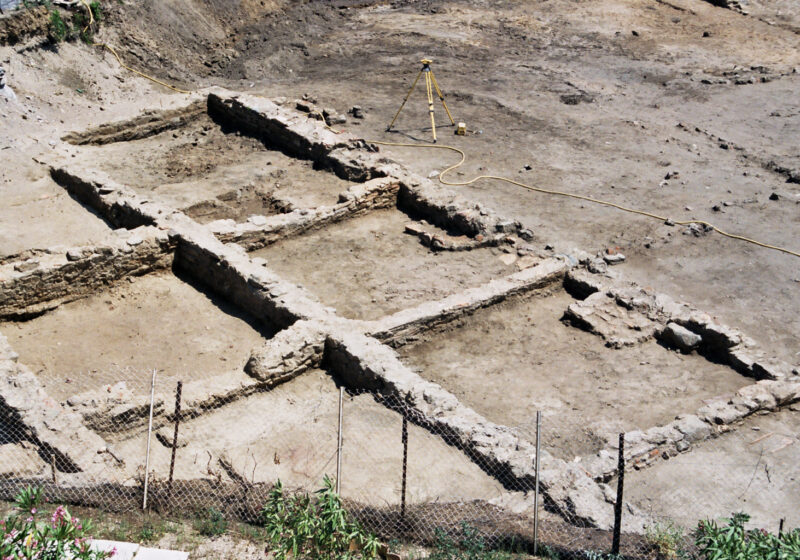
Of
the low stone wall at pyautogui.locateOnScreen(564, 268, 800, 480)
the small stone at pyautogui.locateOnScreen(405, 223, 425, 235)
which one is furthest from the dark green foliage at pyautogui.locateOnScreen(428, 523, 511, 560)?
the small stone at pyautogui.locateOnScreen(405, 223, 425, 235)

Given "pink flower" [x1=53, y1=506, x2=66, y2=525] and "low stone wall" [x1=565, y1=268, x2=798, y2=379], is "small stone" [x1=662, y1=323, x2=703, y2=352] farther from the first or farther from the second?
"pink flower" [x1=53, y1=506, x2=66, y2=525]

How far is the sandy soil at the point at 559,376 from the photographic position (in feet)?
40.5

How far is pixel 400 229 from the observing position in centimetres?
1720

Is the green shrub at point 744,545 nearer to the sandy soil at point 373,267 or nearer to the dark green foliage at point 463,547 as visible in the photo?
the dark green foliage at point 463,547

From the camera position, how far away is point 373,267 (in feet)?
51.8

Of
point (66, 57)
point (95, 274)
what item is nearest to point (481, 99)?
point (66, 57)

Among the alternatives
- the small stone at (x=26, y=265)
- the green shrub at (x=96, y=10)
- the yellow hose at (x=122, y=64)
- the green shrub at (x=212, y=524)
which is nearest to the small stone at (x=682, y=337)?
the green shrub at (x=212, y=524)

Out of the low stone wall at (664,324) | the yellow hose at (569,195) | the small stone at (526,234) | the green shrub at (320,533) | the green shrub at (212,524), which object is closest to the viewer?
the green shrub at (320,533)

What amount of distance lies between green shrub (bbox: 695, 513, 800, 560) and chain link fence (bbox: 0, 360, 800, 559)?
843 millimetres

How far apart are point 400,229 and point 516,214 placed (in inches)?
86.5

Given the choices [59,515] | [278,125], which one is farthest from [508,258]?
[59,515]

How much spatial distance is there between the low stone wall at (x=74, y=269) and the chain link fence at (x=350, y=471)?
199cm

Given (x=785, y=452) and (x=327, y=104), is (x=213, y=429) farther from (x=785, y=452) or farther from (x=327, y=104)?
(x=327, y=104)

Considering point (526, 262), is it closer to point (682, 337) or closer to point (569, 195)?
point (682, 337)
